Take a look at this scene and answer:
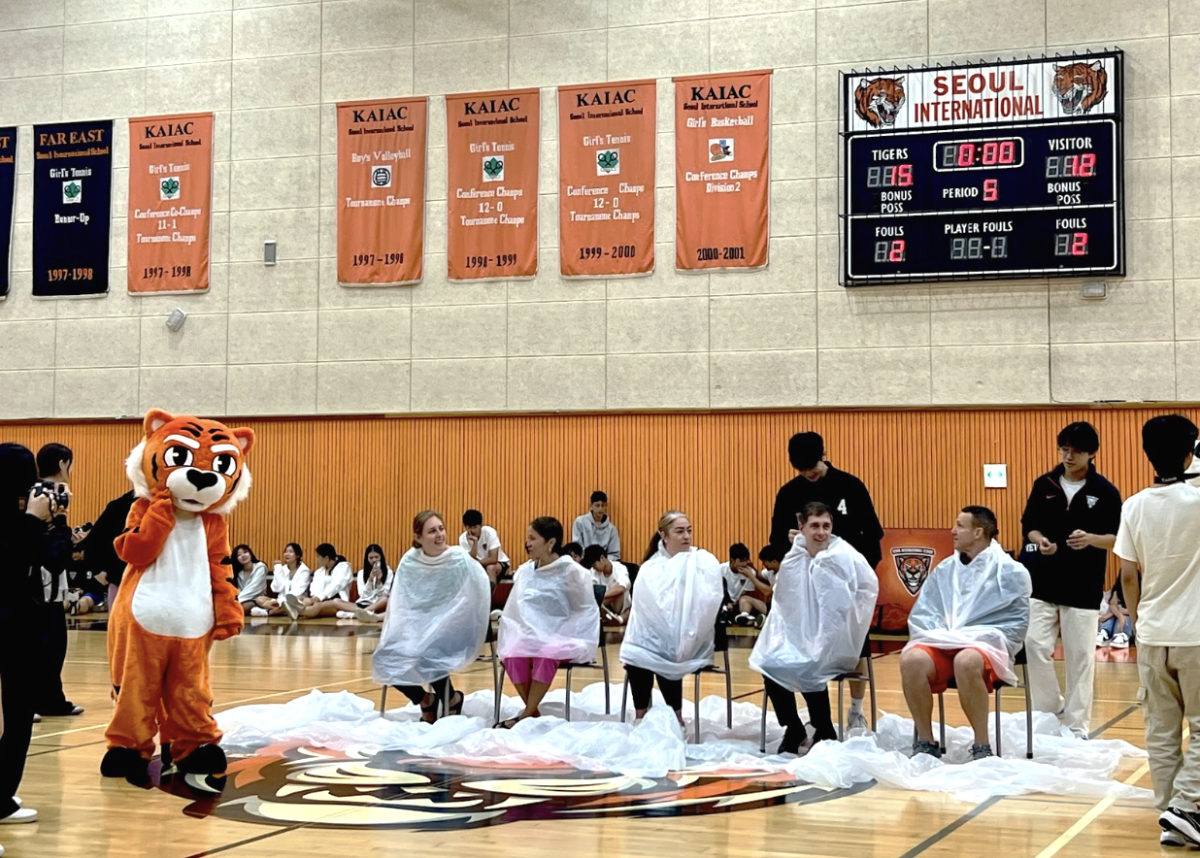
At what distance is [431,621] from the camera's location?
8.53m

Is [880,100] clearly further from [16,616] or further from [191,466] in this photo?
[16,616]

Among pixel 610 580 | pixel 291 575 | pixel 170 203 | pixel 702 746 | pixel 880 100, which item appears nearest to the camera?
pixel 702 746

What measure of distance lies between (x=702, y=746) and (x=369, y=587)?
1024cm

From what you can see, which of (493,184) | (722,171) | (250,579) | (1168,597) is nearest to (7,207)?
(250,579)

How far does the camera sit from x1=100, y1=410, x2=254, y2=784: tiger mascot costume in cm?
645

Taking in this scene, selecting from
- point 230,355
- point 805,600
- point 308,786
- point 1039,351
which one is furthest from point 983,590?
point 230,355

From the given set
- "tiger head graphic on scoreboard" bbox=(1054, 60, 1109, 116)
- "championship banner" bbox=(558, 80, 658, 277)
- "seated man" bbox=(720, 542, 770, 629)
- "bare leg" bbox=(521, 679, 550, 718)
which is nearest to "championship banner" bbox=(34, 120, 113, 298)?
"championship banner" bbox=(558, 80, 658, 277)

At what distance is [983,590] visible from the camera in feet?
24.0

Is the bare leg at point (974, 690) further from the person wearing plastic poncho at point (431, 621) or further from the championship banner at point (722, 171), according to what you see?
the championship banner at point (722, 171)

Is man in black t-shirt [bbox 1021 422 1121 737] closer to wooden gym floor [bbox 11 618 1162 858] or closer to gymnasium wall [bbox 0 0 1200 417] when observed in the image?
wooden gym floor [bbox 11 618 1162 858]

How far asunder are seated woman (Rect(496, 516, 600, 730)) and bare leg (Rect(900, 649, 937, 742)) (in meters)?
2.09

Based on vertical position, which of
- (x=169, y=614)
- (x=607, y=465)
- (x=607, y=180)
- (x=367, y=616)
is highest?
(x=607, y=180)

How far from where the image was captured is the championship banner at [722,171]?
16219 millimetres

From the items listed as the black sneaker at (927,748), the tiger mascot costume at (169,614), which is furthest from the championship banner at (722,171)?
the tiger mascot costume at (169,614)
